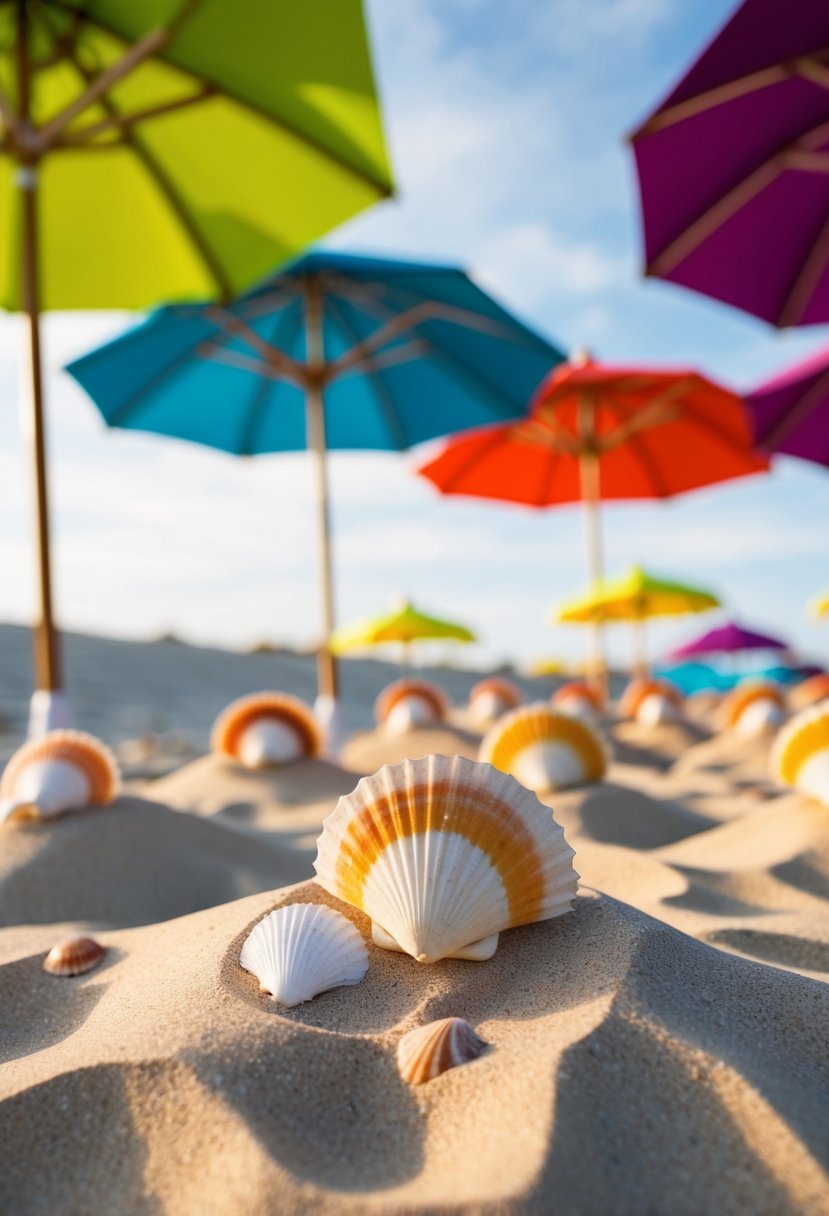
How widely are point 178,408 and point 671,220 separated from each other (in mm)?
3955

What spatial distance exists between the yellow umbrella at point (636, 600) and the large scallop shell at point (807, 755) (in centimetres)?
645

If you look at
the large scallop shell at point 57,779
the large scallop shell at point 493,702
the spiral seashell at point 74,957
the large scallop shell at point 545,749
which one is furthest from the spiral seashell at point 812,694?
the spiral seashell at point 74,957

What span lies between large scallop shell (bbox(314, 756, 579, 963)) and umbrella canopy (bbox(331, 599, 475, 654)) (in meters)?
6.74

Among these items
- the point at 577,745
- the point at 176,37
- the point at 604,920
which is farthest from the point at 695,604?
the point at 604,920

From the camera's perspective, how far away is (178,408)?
6809 millimetres

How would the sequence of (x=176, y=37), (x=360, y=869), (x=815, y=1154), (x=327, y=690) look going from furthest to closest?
(x=327, y=690) → (x=176, y=37) → (x=360, y=869) → (x=815, y=1154)

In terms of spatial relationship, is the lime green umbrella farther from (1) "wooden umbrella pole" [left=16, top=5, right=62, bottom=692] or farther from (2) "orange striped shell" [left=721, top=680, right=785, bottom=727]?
(2) "orange striped shell" [left=721, top=680, right=785, bottom=727]

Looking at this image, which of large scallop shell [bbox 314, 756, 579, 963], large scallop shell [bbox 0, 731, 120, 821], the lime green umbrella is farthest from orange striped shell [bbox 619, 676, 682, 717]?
large scallop shell [bbox 314, 756, 579, 963]

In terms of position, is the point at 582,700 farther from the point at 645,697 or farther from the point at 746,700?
the point at 746,700

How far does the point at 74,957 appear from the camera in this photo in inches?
65.0

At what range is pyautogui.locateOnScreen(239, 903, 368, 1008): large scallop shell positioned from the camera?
50.8 inches

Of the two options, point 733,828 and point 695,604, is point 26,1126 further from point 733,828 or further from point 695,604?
point 695,604

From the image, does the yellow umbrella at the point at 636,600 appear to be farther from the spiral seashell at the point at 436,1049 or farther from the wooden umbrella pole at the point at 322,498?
the spiral seashell at the point at 436,1049

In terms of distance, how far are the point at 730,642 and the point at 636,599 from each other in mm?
5354
